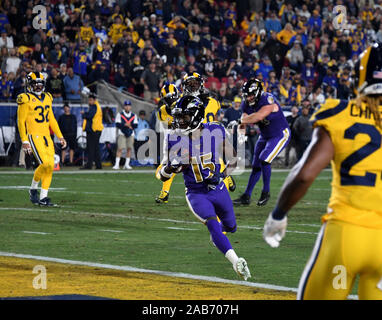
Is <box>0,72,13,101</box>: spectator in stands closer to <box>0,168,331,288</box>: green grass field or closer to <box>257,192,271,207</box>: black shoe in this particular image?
<box>0,168,331,288</box>: green grass field

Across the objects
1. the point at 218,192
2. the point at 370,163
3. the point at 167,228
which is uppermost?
the point at 370,163

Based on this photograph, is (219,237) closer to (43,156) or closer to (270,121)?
(270,121)

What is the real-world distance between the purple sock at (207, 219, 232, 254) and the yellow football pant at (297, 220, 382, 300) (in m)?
3.40

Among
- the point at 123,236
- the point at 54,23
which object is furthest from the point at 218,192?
the point at 54,23

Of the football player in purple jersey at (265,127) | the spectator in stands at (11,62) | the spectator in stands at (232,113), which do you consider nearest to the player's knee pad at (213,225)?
the football player in purple jersey at (265,127)

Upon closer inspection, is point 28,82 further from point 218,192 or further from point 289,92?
point 289,92

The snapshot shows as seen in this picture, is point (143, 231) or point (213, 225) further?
point (143, 231)

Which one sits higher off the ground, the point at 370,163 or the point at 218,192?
the point at 370,163

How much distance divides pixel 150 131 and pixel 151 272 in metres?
14.7

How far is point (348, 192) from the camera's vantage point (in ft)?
13.0

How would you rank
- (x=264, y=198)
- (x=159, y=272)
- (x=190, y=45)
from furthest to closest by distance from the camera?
1. (x=190, y=45)
2. (x=264, y=198)
3. (x=159, y=272)

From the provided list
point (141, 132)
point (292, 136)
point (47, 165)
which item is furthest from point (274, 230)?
point (292, 136)

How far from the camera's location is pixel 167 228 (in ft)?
35.5

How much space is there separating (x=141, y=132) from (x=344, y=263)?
18.8 metres
